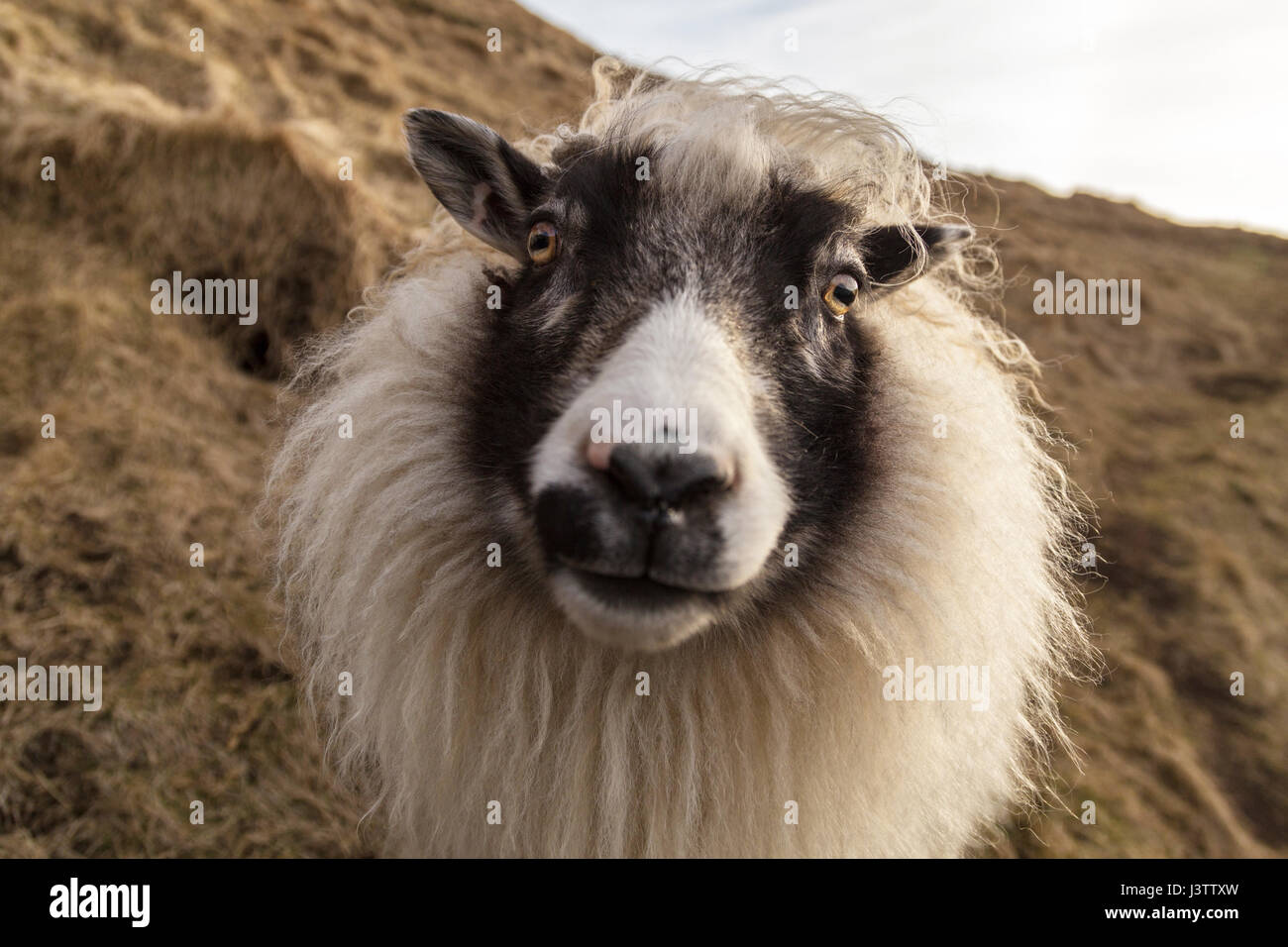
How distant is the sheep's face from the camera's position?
1.76 metres

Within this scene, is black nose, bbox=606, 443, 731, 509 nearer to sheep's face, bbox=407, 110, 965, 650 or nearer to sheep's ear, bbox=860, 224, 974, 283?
sheep's face, bbox=407, 110, 965, 650

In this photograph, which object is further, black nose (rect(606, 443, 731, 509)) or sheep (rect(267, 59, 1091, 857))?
sheep (rect(267, 59, 1091, 857))

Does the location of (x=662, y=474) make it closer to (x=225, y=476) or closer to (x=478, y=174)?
(x=478, y=174)

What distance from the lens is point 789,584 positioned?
234cm

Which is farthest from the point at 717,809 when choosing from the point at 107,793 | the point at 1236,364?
the point at 1236,364

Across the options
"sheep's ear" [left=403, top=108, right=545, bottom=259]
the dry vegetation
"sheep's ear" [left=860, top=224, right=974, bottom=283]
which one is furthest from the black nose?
the dry vegetation

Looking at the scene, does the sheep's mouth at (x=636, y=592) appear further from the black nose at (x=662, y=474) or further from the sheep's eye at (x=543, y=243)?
the sheep's eye at (x=543, y=243)

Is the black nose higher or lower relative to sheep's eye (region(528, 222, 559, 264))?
lower

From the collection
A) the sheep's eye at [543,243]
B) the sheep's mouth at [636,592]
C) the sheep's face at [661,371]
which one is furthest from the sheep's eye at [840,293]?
the sheep's mouth at [636,592]

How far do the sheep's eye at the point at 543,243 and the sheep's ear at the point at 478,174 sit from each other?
149 mm

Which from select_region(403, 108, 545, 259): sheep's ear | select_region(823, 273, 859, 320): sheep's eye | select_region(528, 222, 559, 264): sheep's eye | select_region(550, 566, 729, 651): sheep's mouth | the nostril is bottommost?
select_region(550, 566, 729, 651): sheep's mouth

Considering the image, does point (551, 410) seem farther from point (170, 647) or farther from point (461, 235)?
point (170, 647)
